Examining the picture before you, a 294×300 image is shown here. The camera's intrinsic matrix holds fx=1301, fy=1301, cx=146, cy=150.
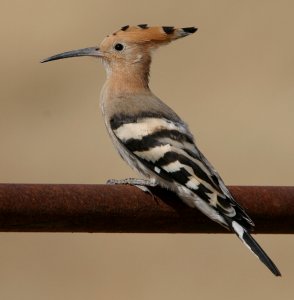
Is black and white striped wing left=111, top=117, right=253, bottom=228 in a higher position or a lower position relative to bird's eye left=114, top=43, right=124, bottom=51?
higher

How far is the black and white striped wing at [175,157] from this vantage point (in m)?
3.92

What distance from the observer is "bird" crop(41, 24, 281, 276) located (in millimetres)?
3820

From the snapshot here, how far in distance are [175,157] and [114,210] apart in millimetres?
1007

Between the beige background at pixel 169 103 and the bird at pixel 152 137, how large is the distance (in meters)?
0.79

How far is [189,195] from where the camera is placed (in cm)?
401

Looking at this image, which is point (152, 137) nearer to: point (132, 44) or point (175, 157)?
point (175, 157)

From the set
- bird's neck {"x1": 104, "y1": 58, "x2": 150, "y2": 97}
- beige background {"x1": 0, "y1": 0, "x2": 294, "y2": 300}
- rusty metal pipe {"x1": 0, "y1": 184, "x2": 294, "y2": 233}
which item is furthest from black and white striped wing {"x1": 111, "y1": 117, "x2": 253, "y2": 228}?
beige background {"x1": 0, "y1": 0, "x2": 294, "y2": 300}

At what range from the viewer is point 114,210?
10.6 feet

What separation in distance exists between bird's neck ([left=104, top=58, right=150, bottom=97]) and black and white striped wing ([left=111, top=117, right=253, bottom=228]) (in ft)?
1.49
